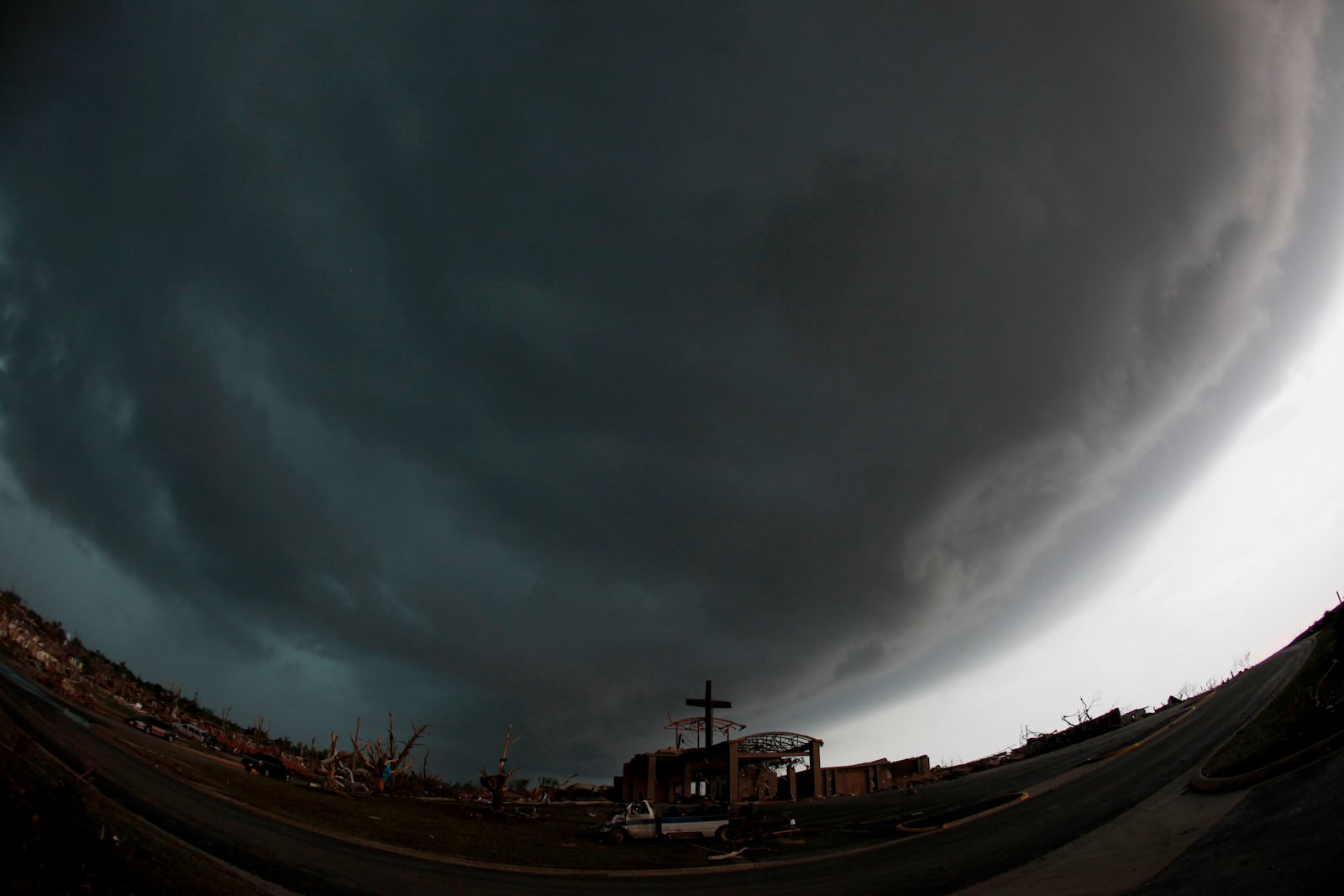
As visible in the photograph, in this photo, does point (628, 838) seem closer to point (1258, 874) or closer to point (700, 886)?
point (700, 886)

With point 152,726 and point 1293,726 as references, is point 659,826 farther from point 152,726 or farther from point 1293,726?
point 152,726

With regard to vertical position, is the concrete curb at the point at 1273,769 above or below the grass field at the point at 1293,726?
below

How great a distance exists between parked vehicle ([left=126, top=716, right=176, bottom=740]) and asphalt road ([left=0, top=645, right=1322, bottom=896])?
21000mm

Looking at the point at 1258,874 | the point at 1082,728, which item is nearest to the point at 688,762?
the point at 1082,728

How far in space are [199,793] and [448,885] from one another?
17062mm

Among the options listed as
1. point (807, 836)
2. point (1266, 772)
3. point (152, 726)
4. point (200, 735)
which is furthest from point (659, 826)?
point (200, 735)

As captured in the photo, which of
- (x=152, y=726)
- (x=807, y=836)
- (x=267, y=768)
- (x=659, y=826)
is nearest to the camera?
(x=807, y=836)

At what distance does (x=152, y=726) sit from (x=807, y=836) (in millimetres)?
58687

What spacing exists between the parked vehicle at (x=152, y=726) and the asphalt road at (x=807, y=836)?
68.9ft

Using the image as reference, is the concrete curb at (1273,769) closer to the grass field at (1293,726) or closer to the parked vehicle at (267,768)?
the grass field at (1293,726)

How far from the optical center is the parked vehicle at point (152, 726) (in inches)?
2008

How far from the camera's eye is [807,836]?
2994 centimetres

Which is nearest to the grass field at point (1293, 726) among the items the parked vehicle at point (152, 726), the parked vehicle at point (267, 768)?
the parked vehicle at point (267, 768)

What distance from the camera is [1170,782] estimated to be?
70.8 ft
